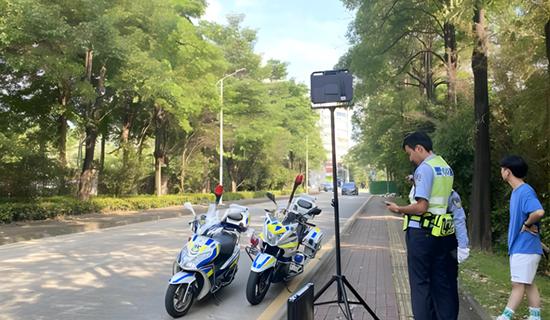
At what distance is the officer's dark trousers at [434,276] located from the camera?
11.6 ft

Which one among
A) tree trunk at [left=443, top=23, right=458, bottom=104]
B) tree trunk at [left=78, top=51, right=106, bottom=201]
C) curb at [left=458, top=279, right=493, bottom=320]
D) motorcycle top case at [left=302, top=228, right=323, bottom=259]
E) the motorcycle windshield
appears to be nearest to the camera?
curb at [left=458, top=279, right=493, bottom=320]

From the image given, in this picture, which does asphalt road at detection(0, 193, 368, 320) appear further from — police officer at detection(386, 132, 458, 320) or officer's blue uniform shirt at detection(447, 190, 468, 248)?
officer's blue uniform shirt at detection(447, 190, 468, 248)

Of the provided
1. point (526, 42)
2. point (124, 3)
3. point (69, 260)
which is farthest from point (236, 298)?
point (124, 3)

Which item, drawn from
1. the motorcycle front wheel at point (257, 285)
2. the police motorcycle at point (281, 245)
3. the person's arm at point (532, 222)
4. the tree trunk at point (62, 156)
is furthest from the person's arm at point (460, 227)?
the tree trunk at point (62, 156)

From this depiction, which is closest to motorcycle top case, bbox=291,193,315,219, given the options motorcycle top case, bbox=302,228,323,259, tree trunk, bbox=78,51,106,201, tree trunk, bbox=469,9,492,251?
motorcycle top case, bbox=302,228,323,259

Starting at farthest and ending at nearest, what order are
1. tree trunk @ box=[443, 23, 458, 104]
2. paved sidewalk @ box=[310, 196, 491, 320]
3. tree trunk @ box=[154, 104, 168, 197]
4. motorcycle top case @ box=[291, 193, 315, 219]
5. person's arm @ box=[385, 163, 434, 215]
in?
1. tree trunk @ box=[154, 104, 168, 197]
2. tree trunk @ box=[443, 23, 458, 104]
3. motorcycle top case @ box=[291, 193, 315, 219]
4. paved sidewalk @ box=[310, 196, 491, 320]
5. person's arm @ box=[385, 163, 434, 215]

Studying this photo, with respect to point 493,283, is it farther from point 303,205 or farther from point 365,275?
point 303,205

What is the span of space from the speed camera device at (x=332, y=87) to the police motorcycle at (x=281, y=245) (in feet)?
3.57

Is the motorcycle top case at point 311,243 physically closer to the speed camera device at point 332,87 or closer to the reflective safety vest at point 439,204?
the speed camera device at point 332,87

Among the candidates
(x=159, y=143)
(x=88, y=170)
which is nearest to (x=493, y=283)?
(x=88, y=170)

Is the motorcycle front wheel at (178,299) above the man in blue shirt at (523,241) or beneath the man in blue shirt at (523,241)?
beneath

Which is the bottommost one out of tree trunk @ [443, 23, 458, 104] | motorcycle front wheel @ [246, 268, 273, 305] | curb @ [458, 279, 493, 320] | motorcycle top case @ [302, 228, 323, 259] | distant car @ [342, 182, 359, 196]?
distant car @ [342, 182, 359, 196]

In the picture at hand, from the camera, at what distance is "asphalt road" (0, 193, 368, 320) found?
486 cm

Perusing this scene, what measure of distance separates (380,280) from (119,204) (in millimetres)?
15638
